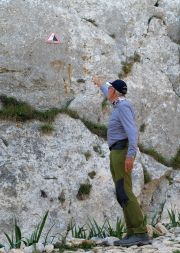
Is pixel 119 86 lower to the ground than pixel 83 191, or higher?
higher

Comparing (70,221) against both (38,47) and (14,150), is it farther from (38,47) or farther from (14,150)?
(38,47)

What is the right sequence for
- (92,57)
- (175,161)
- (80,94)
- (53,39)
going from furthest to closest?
(92,57)
(175,161)
(80,94)
(53,39)

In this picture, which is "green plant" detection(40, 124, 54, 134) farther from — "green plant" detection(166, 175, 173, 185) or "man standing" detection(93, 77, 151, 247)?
"man standing" detection(93, 77, 151, 247)

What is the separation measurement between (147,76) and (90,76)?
1.64m

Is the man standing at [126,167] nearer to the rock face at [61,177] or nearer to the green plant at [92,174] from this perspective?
the rock face at [61,177]

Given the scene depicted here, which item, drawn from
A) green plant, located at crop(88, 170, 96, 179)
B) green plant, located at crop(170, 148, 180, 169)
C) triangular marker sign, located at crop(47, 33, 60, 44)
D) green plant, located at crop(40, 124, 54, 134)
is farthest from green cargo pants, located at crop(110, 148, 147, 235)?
triangular marker sign, located at crop(47, 33, 60, 44)

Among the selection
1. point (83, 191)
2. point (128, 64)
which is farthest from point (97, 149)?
point (128, 64)

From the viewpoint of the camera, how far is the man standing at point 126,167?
23.7 ft

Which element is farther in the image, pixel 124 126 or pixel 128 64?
pixel 128 64

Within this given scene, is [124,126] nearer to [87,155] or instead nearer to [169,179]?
[87,155]

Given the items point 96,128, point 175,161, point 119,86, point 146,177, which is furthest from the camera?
point 175,161

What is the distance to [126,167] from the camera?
7199 mm

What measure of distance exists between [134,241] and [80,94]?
6.66m

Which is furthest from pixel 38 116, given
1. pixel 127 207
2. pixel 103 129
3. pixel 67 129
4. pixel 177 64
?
pixel 127 207
